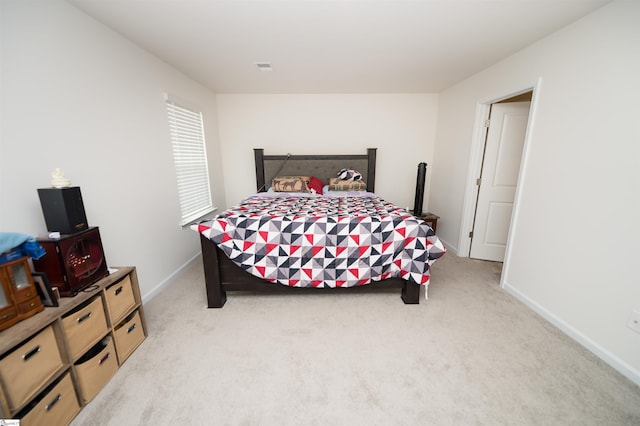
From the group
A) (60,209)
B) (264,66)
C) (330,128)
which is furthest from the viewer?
(330,128)

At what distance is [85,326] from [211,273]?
0.87m

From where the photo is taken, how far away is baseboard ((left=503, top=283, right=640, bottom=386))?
1.50 meters

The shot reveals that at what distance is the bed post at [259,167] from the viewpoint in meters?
3.87

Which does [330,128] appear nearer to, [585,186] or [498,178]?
[498,178]

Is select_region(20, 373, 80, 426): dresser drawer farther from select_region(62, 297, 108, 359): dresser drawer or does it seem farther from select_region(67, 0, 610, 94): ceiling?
select_region(67, 0, 610, 94): ceiling

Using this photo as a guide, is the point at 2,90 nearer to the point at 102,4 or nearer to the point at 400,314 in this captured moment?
the point at 102,4

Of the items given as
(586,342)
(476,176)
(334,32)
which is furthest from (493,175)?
(334,32)

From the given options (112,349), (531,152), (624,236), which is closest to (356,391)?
(112,349)

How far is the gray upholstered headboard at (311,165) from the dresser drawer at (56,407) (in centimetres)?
299

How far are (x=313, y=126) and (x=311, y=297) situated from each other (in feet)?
8.85

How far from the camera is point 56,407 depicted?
3.80ft

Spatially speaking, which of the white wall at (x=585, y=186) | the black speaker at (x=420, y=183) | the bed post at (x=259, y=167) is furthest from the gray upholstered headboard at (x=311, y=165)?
the white wall at (x=585, y=186)

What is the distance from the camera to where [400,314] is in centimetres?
211

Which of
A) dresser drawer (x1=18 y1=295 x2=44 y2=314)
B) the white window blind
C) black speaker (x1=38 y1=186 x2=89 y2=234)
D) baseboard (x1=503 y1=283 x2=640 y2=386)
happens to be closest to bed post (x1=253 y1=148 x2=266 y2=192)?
the white window blind
